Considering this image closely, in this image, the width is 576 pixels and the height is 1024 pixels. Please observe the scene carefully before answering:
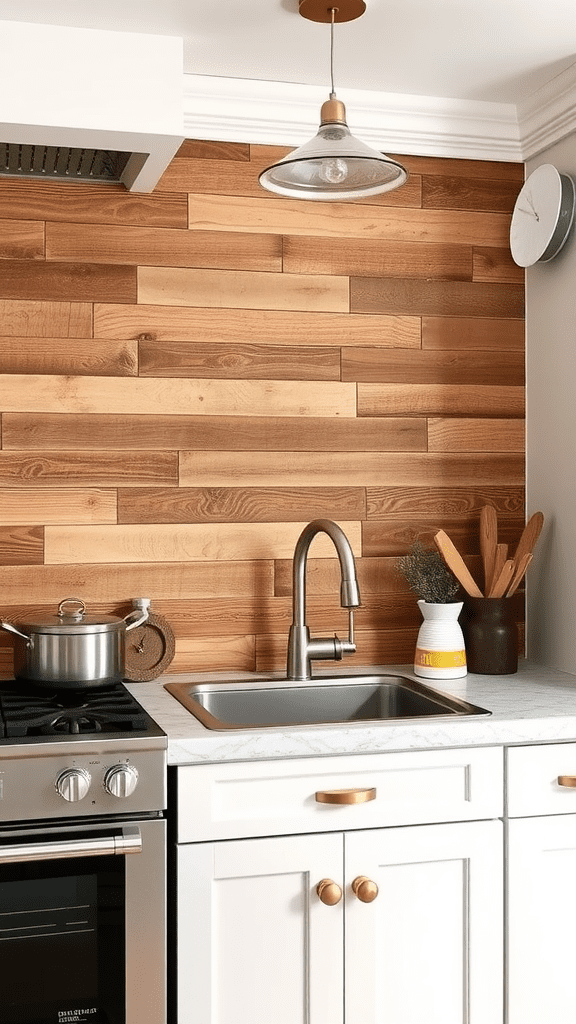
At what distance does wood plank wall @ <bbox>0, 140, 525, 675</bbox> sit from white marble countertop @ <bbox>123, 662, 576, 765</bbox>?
399mm

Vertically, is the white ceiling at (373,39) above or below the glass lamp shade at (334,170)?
above

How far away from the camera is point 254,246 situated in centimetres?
263

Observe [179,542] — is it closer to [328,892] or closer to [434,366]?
[434,366]

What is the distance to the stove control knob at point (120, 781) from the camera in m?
1.86

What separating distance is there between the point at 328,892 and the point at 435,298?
4.98ft

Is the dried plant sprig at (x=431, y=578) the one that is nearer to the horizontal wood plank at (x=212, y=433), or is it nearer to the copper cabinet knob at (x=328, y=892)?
the horizontal wood plank at (x=212, y=433)

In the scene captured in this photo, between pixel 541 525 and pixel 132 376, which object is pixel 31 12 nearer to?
pixel 132 376

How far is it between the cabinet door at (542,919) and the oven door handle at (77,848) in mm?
763

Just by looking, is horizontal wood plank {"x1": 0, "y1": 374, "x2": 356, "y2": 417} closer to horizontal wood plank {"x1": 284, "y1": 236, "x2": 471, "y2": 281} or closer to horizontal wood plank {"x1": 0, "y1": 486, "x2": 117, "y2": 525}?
horizontal wood plank {"x1": 0, "y1": 486, "x2": 117, "y2": 525}

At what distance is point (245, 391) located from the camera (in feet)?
8.63

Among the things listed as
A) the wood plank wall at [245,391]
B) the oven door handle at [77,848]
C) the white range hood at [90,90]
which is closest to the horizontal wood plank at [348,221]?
the wood plank wall at [245,391]

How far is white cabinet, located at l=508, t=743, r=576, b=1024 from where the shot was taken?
2.11 m

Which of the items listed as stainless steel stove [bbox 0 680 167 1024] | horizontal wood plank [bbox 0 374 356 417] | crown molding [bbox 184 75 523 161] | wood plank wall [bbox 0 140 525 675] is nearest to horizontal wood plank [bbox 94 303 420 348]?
wood plank wall [bbox 0 140 525 675]

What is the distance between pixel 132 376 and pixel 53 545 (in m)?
0.45
